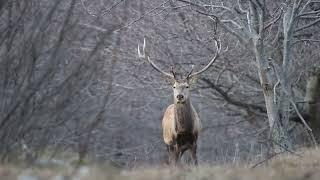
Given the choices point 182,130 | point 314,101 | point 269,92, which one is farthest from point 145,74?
point 182,130

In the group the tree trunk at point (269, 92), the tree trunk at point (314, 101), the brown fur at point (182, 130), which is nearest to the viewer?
the brown fur at point (182, 130)

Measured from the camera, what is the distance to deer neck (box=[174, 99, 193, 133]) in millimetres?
13172

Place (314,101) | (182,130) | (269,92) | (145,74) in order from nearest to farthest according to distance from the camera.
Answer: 1. (182,130)
2. (269,92)
3. (314,101)
4. (145,74)

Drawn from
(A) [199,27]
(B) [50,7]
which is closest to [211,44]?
(A) [199,27]

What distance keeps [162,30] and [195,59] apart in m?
1.14

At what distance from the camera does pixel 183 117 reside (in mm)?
13258

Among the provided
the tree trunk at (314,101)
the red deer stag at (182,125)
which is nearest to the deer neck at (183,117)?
the red deer stag at (182,125)

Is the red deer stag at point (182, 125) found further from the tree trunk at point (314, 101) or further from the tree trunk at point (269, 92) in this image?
the tree trunk at point (314, 101)

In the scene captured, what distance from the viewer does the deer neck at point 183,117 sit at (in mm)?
13172

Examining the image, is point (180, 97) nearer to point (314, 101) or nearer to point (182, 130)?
point (182, 130)

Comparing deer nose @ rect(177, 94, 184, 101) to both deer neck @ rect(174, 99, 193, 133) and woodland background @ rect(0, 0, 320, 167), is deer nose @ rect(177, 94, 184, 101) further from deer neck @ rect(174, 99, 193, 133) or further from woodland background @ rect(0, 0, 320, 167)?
woodland background @ rect(0, 0, 320, 167)

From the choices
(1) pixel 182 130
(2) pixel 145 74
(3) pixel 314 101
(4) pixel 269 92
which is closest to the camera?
(1) pixel 182 130

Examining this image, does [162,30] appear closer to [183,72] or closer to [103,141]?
[183,72]

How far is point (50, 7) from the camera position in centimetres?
655
